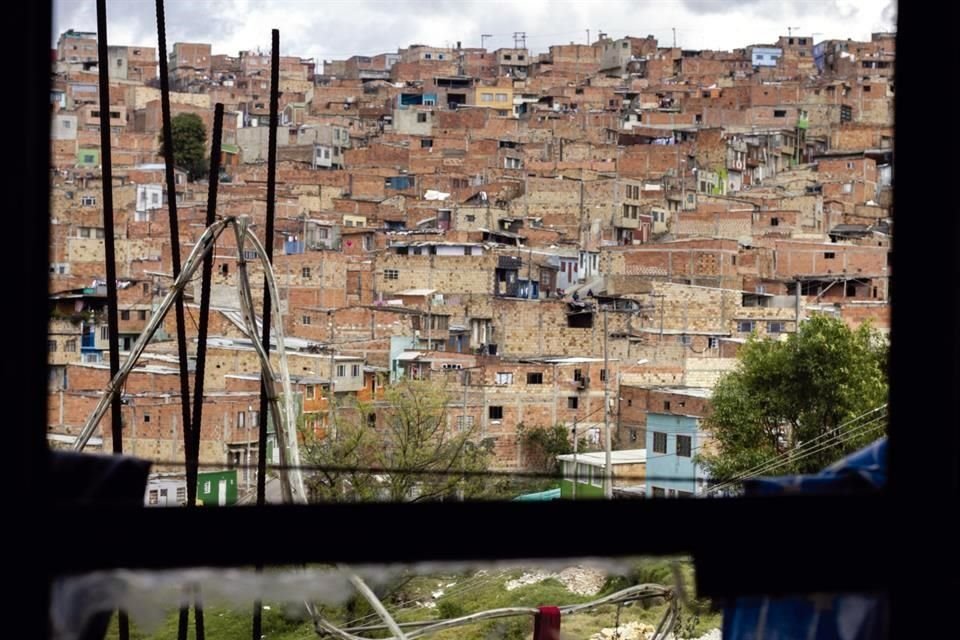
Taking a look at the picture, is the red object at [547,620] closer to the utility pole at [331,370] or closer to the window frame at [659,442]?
the window frame at [659,442]

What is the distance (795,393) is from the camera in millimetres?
10195

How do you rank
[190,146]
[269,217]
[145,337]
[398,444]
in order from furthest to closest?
[190,146] → [398,444] → [269,217] → [145,337]

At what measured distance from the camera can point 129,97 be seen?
32.2 meters

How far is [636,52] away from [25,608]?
3803cm

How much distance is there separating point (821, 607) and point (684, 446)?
37.1 ft

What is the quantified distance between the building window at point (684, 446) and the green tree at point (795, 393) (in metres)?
0.96

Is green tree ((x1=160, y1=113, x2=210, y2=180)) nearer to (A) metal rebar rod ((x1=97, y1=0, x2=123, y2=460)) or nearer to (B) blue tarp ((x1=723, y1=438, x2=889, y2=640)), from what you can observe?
(A) metal rebar rod ((x1=97, y1=0, x2=123, y2=460))

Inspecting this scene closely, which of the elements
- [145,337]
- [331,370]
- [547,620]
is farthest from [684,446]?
[547,620]

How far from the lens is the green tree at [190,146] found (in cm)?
2762

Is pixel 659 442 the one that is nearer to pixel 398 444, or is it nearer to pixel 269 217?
pixel 398 444

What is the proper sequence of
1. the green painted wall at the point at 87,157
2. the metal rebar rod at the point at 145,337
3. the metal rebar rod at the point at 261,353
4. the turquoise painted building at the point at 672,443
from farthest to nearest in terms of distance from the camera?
the green painted wall at the point at 87,157 < the turquoise painted building at the point at 672,443 < the metal rebar rod at the point at 145,337 < the metal rebar rod at the point at 261,353

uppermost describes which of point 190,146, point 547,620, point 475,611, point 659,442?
point 190,146

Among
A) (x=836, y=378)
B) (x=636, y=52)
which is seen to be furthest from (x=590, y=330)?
(x=636, y=52)

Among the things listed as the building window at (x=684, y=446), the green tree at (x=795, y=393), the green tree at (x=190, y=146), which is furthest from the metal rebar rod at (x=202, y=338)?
the green tree at (x=190, y=146)
